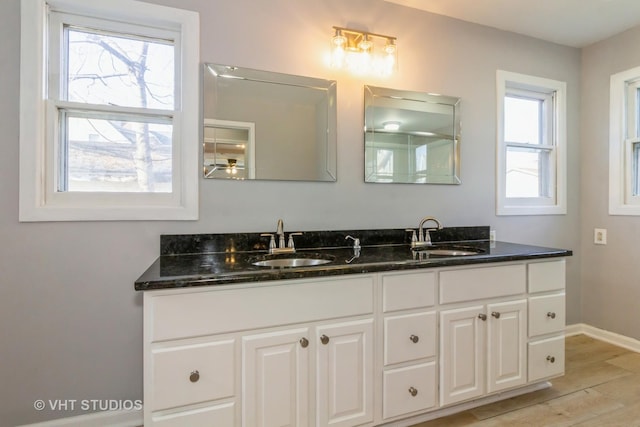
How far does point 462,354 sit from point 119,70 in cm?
230

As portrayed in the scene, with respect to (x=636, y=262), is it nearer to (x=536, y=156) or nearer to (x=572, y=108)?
(x=536, y=156)

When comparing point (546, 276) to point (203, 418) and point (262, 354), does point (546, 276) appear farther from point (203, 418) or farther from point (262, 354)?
point (203, 418)

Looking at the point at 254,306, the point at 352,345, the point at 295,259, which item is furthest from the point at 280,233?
the point at 352,345

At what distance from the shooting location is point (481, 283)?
1.64m

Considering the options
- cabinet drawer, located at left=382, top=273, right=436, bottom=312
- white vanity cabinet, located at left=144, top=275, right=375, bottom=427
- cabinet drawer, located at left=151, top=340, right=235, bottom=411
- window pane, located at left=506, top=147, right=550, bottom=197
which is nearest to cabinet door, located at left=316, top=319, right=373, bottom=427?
A: white vanity cabinet, located at left=144, top=275, right=375, bottom=427

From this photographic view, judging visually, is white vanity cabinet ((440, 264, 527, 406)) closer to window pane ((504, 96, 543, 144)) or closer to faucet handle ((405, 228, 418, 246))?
faucet handle ((405, 228, 418, 246))

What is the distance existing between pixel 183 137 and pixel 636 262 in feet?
10.7

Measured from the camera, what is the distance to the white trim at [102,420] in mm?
1550

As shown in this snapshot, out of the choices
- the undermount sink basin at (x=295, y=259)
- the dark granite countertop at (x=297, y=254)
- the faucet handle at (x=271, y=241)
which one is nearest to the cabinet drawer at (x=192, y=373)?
the dark granite countertop at (x=297, y=254)

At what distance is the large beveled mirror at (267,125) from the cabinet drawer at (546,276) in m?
1.24

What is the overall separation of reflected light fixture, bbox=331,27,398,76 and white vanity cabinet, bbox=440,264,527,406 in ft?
4.39

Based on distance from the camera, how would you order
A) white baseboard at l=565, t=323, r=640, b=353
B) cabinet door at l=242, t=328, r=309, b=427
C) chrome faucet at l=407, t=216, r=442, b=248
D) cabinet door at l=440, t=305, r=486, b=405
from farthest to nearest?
white baseboard at l=565, t=323, r=640, b=353, chrome faucet at l=407, t=216, r=442, b=248, cabinet door at l=440, t=305, r=486, b=405, cabinet door at l=242, t=328, r=309, b=427

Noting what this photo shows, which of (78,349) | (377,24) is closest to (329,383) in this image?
(78,349)

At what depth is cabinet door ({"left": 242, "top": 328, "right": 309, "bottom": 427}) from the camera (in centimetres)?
127
